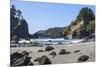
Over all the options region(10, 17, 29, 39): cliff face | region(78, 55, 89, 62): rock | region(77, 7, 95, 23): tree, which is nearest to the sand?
region(78, 55, 89, 62): rock

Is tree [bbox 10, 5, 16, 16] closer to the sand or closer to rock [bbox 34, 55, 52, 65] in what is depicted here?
the sand

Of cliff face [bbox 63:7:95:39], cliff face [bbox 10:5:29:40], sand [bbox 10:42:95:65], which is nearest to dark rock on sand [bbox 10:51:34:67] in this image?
sand [bbox 10:42:95:65]

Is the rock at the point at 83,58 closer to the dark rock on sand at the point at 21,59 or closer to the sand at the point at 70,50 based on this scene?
the sand at the point at 70,50

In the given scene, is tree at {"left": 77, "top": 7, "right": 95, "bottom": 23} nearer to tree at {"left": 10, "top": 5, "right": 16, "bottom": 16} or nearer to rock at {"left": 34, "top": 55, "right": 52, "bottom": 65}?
rock at {"left": 34, "top": 55, "right": 52, "bottom": 65}

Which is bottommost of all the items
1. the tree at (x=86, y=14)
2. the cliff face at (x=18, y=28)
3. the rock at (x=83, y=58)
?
the rock at (x=83, y=58)

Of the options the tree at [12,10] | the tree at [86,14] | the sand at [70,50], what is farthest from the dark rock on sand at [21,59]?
the tree at [86,14]

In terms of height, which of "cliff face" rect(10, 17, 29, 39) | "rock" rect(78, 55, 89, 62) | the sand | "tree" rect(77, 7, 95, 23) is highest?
"tree" rect(77, 7, 95, 23)

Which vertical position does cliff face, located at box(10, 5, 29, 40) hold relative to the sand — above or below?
above

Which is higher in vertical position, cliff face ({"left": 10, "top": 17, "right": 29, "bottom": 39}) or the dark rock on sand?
cliff face ({"left": 10, "top": 17, "right": 29, "bottom": 39})

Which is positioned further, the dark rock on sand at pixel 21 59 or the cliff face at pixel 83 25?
the cliff face at pixel 83 25

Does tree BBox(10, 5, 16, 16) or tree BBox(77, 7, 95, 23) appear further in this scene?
tree BBox(77, 7, 95, 23)

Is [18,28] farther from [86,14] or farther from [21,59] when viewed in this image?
[86,14]
